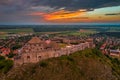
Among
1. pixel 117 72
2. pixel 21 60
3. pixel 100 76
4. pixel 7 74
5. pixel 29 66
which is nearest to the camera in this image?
pixel 7 74

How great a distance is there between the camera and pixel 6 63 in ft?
124

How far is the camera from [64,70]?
37.2 metres

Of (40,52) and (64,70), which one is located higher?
(40,52)

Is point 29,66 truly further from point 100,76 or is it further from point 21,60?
point 100,76

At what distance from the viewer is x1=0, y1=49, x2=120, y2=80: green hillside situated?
3320 cm

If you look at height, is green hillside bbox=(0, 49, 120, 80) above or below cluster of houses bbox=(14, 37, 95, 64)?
below

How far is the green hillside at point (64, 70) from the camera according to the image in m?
33.2

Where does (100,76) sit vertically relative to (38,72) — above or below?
below

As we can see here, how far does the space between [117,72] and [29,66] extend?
25846mm

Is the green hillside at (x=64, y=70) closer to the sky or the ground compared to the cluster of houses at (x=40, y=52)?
closer to the ground

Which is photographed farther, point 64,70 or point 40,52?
point 40,52

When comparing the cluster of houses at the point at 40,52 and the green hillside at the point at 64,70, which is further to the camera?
the cluster of houses at the point at 40,52

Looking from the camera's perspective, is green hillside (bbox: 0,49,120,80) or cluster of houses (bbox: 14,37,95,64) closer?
green hillside (bbox: 0,49,120,80)

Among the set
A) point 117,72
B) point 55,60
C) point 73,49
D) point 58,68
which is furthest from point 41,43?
point 117,72
